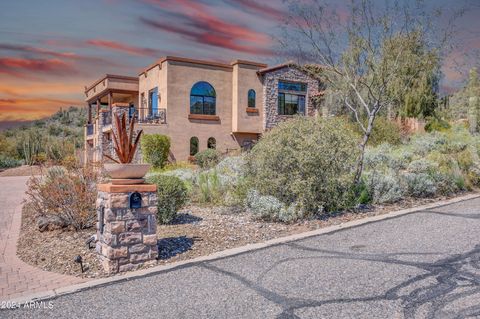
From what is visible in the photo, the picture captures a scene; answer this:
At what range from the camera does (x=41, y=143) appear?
32031mm

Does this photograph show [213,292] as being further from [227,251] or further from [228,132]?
[228,132]

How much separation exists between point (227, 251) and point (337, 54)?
266 inches

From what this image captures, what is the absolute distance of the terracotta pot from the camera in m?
5.52

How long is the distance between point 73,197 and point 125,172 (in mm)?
2779

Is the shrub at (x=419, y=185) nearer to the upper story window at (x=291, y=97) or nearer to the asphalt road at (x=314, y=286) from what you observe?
the asphalt road at (x=314, y=286)

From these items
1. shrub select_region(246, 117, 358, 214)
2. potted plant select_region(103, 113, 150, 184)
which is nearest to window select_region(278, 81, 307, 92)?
shrub select_region(246, 117, 358, 214)

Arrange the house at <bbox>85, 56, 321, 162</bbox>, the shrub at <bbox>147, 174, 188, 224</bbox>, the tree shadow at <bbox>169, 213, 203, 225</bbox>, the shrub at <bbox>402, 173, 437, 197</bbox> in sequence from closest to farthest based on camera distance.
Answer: the shrub at <bbox>147, 174, 188, 224</bbox> → the tree shadow at <bbox>169, 213, 203, 225</bbox> → the shrub at <bbox>402, 173, 437, 197</bbox> → the house at <bbox>85, 56, 321, 162</bbox>

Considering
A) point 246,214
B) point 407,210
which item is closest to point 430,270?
point 407,210

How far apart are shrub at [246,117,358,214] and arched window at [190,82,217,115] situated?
16.1 metres

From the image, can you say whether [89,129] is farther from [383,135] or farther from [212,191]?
[212,191]

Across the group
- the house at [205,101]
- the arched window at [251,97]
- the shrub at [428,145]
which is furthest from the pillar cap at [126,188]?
the arched window at [251,97]

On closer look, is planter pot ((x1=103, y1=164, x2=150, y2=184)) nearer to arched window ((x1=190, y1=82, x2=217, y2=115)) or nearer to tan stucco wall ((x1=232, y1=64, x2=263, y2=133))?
arched window ((x1=190, y1=82, x2=217, y2=115))

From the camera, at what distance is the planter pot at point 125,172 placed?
217 inches

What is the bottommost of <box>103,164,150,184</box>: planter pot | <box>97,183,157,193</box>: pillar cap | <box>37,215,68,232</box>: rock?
<box>37,215,68,232</box>: rock
